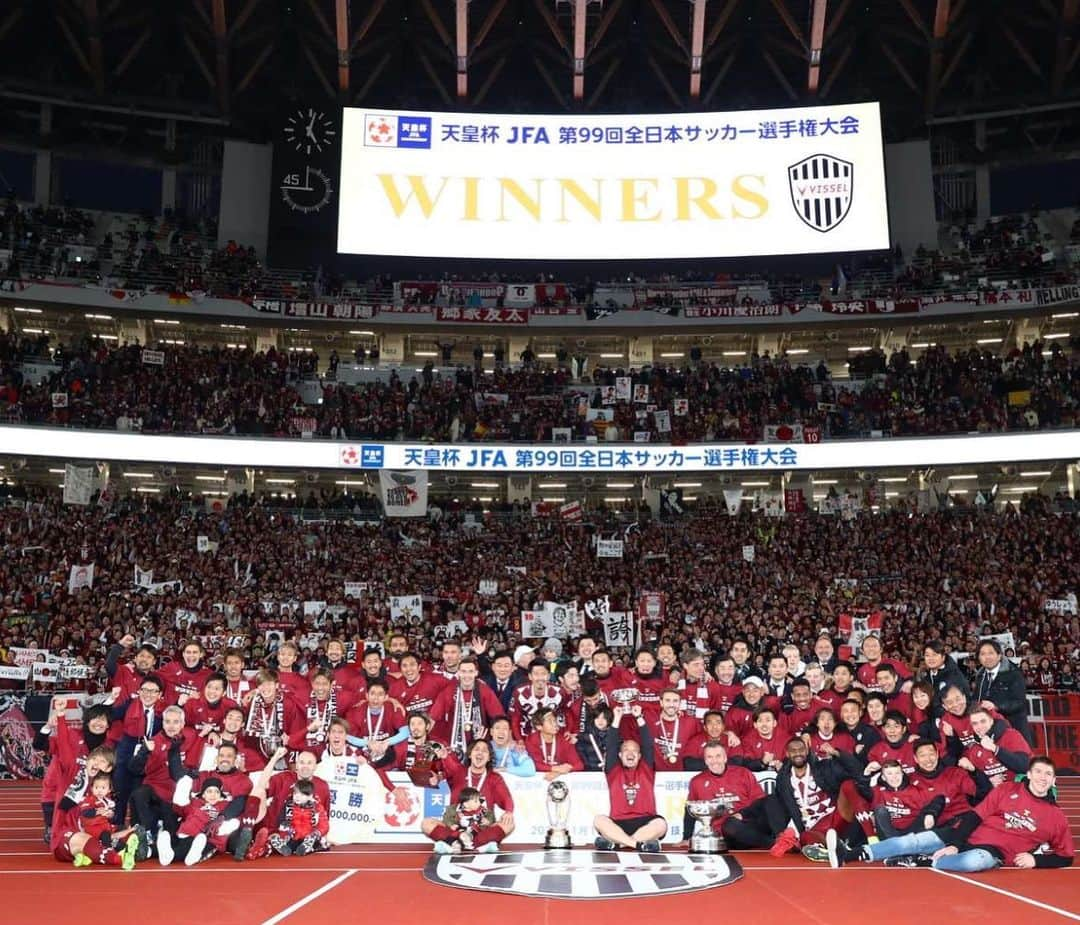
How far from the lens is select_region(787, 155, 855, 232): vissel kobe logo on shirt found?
39188mm

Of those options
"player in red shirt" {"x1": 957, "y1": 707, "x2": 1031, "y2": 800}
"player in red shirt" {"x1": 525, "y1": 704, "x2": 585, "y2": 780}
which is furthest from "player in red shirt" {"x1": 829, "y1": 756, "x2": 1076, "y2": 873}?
"player in red shirt" {"x1": 525, "y1": 704, "x2": 585, "y2": 780}

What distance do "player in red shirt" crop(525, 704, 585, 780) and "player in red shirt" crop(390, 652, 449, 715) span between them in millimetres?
1660

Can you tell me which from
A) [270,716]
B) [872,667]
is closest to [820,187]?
[872,667]

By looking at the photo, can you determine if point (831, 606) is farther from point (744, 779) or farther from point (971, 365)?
point (744, 779)

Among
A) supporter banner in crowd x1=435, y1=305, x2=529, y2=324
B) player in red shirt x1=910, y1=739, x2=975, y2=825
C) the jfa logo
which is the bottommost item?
player in red shirt x1=910, y1=739, x2=975, y2=825

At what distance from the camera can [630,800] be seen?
11461 mm

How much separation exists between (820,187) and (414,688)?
31.3 meters

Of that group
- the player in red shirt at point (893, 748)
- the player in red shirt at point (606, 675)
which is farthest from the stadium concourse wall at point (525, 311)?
the player in red shirt at point (893, 748)

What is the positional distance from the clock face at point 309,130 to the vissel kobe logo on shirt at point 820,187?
1797 centimetres

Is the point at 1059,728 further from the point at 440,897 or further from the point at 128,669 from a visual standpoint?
the point at 128,669

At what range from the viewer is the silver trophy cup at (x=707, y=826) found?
1114 centimetres

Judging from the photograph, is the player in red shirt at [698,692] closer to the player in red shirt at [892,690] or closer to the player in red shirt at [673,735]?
the player in red shirt at [673,735]

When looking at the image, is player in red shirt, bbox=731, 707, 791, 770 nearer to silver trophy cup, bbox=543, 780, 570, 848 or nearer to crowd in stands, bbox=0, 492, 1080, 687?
silver trophy cup, bbox=543, 780, 570, 848

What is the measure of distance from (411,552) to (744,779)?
892 inches
